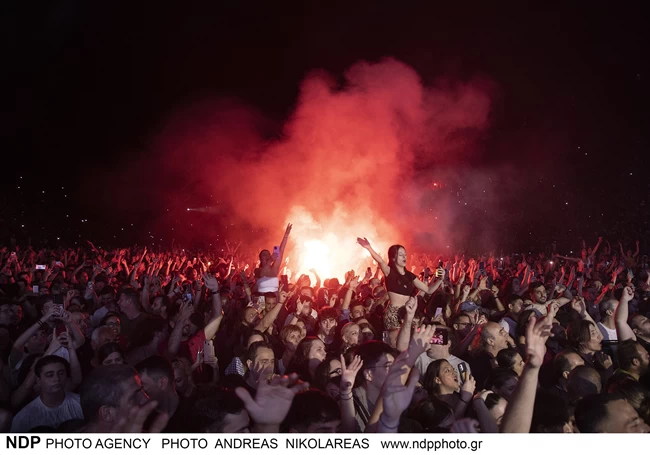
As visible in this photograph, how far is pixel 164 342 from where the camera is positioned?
4.92m

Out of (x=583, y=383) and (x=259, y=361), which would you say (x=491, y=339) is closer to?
(x=583, y=383)

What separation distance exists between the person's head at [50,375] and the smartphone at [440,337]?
2844 mm

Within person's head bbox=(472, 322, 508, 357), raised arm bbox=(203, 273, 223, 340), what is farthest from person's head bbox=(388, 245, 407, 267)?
raised arm bbox=(203, 273, 223, 340)

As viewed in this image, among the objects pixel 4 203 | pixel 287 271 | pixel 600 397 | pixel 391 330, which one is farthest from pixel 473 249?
pixel 600 397

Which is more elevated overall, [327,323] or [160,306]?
[160,306]

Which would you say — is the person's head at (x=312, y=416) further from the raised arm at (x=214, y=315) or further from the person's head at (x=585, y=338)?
the person's head at (x=585, y=338)

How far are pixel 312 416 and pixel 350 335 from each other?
229 cm

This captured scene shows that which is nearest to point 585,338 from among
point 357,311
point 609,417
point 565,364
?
point 565,364

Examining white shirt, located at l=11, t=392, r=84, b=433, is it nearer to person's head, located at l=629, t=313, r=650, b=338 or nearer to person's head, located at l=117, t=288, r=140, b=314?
person's head, located at l=117, t=288, r=140, b=314

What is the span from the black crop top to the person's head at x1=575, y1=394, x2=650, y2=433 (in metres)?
2.88

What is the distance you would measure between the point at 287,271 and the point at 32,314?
7.36 metres

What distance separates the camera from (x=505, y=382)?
12.0 feet

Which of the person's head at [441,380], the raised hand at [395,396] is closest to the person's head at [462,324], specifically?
the person's head at [441,380]

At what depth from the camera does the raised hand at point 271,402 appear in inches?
104
